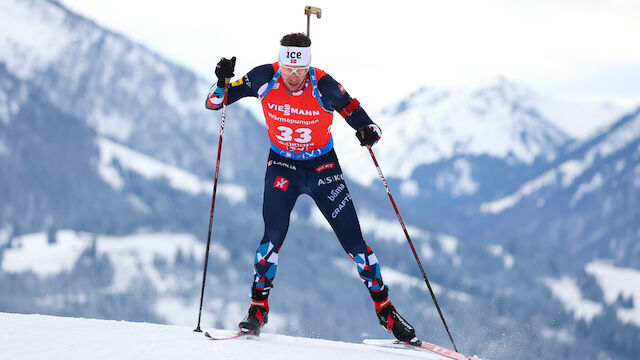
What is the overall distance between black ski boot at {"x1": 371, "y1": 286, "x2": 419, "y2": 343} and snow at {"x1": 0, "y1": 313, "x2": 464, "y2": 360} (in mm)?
297

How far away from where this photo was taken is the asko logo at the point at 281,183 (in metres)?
7.75

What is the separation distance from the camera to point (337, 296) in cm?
18988

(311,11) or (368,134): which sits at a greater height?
(311,11)

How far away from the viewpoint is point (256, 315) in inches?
305

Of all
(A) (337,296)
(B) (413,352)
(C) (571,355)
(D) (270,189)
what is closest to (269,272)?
(D) (270,189)

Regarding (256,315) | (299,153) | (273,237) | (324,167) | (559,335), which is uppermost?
(559,335)

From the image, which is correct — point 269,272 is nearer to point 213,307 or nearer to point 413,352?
point 413,352

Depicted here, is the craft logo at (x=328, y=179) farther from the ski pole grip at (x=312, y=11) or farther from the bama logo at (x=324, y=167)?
the ski pole grip at (x=312, y=11)

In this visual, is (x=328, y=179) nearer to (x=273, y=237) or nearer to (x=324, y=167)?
(x=324, y=167)

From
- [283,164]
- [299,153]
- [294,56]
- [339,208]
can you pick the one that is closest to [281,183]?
[283,164]

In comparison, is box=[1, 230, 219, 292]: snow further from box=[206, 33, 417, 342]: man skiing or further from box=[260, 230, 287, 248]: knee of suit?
box=[260, 230, 287, 248]: knee of suit

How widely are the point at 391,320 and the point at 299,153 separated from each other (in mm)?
2274

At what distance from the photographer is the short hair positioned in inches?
302

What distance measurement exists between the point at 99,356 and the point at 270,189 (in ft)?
8.69
